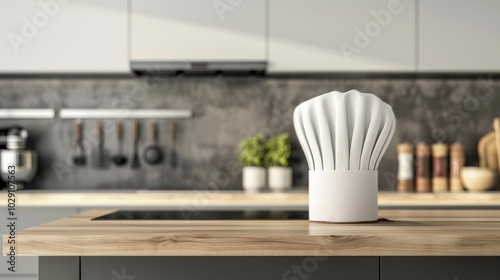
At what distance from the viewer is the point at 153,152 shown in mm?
3500

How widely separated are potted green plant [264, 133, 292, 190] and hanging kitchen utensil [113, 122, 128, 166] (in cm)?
82

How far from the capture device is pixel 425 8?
315 centimetres

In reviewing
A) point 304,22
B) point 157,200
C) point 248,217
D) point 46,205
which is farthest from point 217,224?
point 304,22

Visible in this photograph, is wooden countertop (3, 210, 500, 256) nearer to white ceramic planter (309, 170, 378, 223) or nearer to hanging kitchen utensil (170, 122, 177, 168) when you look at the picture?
white ceramic planter (309, 170, 378, 223)

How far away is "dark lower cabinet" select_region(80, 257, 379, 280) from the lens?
1185 millimetres

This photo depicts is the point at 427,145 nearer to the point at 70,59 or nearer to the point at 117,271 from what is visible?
the point at 70,59

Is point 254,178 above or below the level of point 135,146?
below

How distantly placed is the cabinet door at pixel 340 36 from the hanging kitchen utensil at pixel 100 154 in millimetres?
1082

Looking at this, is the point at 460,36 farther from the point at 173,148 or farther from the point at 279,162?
the point at 173,148

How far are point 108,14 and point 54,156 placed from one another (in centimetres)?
92

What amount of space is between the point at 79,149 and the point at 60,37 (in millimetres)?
694

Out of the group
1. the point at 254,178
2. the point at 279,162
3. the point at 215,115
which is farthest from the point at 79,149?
the point at 279,162

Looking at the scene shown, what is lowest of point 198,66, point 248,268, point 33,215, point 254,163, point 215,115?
point 33,215

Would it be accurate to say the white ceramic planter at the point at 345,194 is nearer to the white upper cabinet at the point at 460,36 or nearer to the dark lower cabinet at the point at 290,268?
the dark lower cabinet at the point at 290,268
